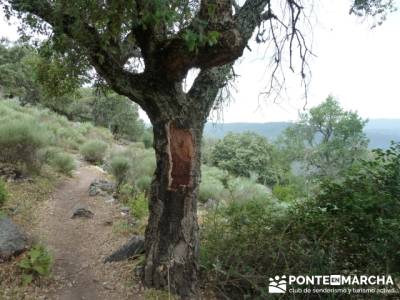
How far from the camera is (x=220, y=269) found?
4848 millimetres

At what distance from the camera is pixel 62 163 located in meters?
11.7

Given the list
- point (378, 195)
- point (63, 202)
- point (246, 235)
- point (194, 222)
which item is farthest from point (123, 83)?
point (63, 202)

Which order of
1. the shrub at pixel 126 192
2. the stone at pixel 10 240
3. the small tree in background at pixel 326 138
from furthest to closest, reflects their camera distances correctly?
1. the small tree in background at pixel 326 138
2. the shrub at pixel 126 192
3. the stone at pixel 10 240

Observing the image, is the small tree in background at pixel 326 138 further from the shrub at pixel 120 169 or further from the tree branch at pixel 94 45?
the tree branch at pixel 94 45

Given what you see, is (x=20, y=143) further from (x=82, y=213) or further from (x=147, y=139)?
(x=147, y=139)

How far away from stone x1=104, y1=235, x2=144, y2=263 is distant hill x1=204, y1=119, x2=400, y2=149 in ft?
6.48

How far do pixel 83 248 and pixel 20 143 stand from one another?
14.8ft

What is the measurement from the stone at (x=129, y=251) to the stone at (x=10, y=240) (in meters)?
1.26

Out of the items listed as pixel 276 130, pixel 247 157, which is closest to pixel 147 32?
pixel 247 157

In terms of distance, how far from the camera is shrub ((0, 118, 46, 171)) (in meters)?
9.38

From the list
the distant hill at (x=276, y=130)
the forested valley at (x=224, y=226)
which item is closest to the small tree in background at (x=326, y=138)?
the distant hill at (x=276, y=130)

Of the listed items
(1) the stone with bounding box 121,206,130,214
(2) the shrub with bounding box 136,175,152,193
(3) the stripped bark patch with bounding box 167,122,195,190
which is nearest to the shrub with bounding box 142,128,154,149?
(2) the shrub with bounding box 136,175,152,193

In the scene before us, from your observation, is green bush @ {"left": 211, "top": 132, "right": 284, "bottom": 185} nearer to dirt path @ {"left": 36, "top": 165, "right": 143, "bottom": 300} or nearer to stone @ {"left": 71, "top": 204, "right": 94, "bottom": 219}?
dirt path @ {"left": 36, "top": 165, "right": 143, "bottom": 300}

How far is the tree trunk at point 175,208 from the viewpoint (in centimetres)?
451
